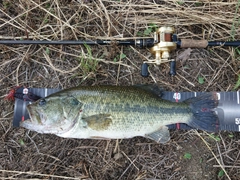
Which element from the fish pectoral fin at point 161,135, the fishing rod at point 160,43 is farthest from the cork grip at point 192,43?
the fish pectoral fin at point 161,135

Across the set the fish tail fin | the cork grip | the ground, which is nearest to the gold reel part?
the cork grip

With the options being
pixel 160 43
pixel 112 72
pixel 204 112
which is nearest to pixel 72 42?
pixel 112 72

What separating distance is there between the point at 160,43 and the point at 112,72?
0.80 m

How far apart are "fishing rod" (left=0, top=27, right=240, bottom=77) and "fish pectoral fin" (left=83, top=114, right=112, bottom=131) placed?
0.90 m

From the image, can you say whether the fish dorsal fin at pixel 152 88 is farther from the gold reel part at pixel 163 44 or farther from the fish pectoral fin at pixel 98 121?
the fish pectoral fin at pixel 98 121

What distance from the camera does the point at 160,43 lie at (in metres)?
3.50

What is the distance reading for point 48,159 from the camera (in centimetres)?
365

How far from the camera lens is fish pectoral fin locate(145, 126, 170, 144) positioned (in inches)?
133

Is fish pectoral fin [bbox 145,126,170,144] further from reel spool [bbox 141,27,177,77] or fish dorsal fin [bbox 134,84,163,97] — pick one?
reel spool [bbox 141,27,177,77]

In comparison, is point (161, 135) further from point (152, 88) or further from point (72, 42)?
point (72, 42)

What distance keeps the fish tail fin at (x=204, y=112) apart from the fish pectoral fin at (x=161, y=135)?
316mm

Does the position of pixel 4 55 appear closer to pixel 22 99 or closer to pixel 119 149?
pixel 22 99

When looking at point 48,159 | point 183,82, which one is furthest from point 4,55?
point 183,82

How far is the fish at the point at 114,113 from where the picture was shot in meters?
3.14
